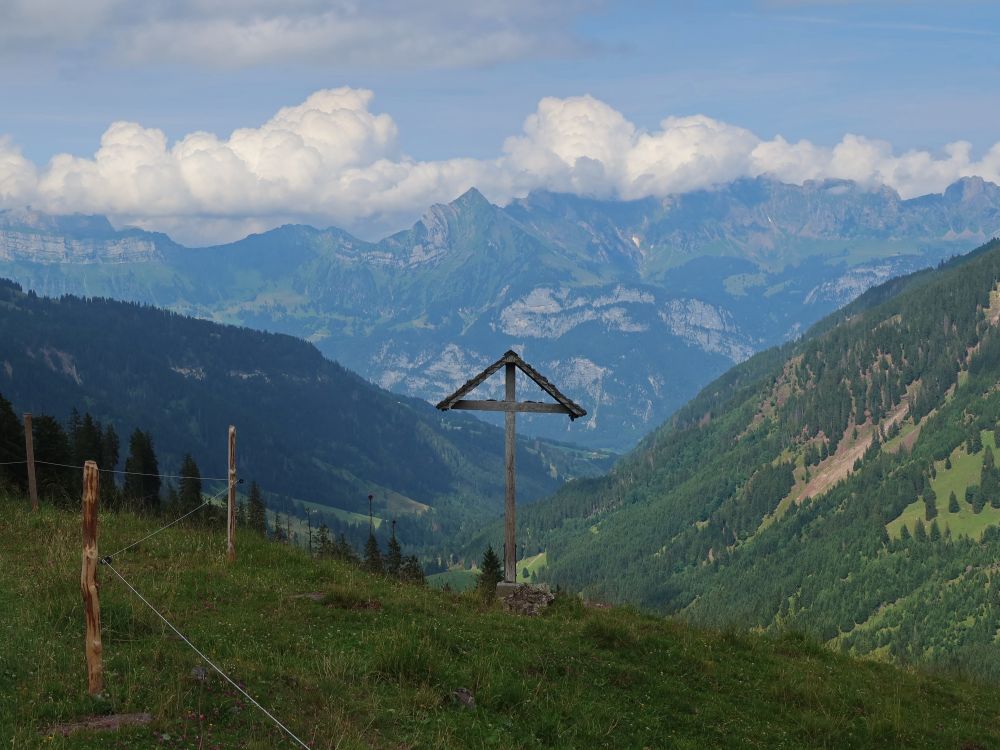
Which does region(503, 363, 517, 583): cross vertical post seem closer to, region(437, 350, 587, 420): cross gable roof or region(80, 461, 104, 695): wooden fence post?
region(437, 350, 587, 420): cross gable roof

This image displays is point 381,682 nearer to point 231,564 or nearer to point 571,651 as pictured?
point 571,651

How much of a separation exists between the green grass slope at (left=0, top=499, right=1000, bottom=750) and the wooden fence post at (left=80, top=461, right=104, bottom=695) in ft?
Result: 1.71

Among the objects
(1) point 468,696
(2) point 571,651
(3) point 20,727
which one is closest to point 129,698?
Result: (3) point 20,727

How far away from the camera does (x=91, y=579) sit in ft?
54.9

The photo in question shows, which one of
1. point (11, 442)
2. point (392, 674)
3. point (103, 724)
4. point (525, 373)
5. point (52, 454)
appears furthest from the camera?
point (52, 454)

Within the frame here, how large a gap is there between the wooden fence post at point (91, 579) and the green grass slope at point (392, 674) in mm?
520

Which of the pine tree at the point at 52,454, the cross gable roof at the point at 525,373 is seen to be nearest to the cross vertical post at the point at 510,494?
the cross gable roof at the point at 525,373

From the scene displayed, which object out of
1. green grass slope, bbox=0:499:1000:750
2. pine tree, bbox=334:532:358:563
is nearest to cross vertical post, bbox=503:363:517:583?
green grass slope, bbox=0:499:1000:750

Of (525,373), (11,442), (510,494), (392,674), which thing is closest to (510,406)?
(525,373)

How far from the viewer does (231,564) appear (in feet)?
92.7

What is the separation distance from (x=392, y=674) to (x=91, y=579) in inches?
249

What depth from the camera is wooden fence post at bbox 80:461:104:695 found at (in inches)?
645

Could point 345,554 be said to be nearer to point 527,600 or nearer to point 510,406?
point 510,406

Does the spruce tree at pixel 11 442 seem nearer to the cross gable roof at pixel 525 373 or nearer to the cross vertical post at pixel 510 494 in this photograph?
the cross gable roof at pixel 525 373
